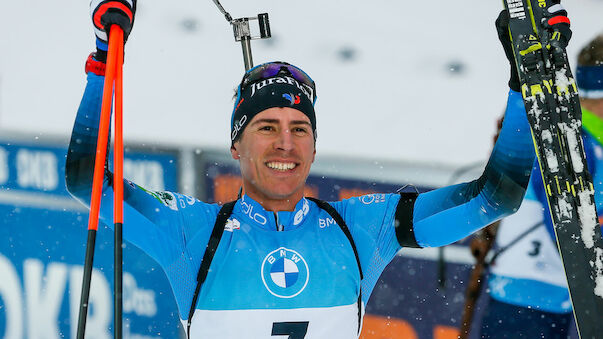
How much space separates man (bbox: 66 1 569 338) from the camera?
2.48m

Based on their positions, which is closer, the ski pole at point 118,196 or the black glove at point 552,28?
the ski pole at point 118,196

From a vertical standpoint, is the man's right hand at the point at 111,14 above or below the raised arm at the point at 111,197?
above

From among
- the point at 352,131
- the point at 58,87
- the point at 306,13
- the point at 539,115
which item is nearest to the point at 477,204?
the point at 539,115

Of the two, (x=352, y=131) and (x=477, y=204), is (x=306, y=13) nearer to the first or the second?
(x=352, y=131)

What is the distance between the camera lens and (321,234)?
8.91 ft

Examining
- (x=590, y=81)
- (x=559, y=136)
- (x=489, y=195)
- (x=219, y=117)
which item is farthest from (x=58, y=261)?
(x=559, y=136)

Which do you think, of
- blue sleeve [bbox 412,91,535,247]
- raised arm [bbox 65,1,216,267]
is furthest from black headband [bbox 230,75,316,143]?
blue sleeve [bbox 412,91,535,247]

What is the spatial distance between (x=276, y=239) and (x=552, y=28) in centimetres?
125

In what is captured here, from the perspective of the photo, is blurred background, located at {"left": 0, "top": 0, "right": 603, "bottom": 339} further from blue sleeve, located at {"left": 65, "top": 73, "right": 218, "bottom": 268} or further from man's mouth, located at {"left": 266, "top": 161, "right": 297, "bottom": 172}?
blue sleeve, located at {"left": 65, "top": 73, "right": 218, "bottom": 268}

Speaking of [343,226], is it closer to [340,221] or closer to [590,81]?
[340,221]

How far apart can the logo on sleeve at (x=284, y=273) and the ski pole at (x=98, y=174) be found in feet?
2.17

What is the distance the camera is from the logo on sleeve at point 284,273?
2.53 m

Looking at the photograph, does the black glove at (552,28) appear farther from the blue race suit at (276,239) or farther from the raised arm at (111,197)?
the raised arm at (111,197)

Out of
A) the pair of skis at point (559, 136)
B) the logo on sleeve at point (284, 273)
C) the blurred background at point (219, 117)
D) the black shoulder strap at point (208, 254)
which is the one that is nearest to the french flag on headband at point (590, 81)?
the blurred background at point (219, 117)
